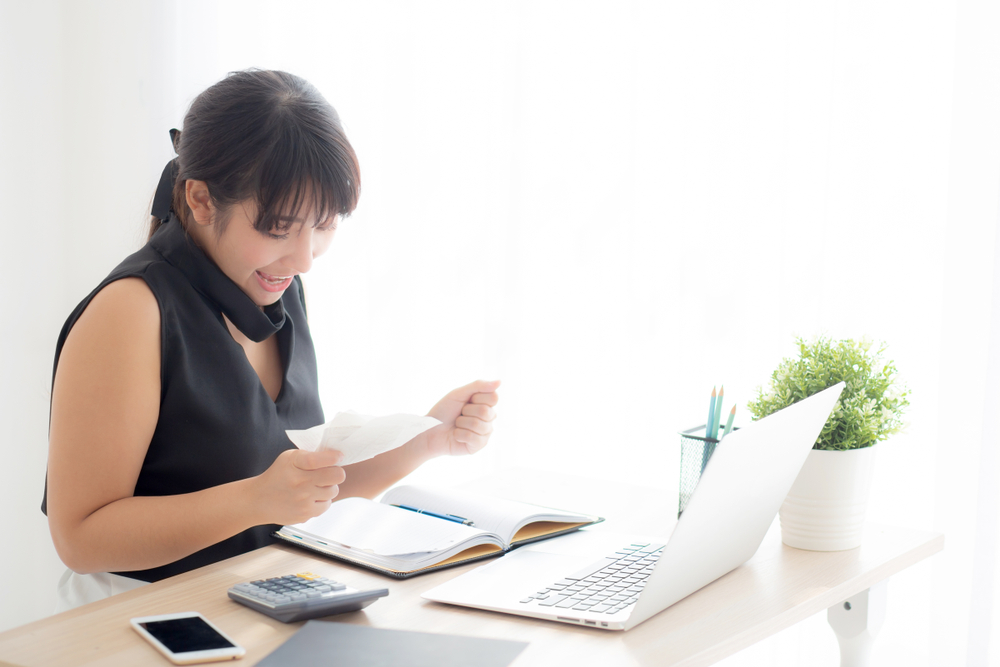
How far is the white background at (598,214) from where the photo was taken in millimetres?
1527

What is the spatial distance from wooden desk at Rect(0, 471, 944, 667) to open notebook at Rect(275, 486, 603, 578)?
0.02 meters

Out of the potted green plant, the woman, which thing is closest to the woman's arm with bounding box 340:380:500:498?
the woman

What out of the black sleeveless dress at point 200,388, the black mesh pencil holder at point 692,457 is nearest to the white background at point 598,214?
the black mesh pencil holder at point 692,457

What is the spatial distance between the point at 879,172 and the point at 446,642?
1308mm

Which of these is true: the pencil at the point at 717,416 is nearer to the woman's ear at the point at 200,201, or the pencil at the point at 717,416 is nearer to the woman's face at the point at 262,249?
the woman's face at the point at 262,249

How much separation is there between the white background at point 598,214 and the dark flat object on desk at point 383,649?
91 cm

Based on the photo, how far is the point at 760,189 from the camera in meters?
1.75

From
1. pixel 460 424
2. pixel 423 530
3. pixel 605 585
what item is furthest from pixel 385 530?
pixel 605 585

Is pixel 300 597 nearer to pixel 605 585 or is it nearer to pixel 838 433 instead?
pixel 605 585

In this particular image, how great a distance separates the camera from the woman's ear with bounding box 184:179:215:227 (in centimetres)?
105

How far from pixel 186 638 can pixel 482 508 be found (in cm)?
43

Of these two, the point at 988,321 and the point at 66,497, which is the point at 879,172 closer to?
the point at 988,321

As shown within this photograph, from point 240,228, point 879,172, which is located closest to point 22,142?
point 240,228

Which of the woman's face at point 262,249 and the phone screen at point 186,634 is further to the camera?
the woman's face at point 262,249
